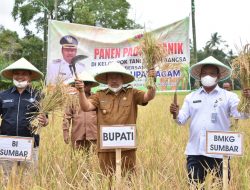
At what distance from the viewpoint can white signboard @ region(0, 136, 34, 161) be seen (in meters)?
3.24

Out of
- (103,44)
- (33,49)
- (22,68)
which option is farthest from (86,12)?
(22,68)

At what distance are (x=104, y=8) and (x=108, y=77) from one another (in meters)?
18.6

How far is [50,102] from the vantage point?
3.41 m

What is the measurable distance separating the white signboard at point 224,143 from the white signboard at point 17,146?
1.27 metres

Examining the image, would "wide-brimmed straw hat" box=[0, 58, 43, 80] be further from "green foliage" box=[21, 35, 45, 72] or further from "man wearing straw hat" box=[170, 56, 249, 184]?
"green foliage" box=[21, 35, 45, 72]

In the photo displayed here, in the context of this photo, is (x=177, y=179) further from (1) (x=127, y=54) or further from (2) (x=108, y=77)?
(1) (x=127, y=54)

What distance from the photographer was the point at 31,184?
299 cm

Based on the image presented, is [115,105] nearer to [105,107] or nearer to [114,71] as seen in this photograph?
[105,107]

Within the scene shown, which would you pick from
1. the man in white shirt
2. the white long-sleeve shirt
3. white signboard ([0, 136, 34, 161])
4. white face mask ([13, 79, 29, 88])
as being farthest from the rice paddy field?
the man in white shirt

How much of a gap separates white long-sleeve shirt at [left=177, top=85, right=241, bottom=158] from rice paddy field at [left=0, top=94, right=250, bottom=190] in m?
0.27

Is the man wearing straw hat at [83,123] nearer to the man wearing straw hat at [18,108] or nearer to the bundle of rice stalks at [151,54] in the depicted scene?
the man wearing straw hat at [18,108]

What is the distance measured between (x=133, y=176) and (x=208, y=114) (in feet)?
2.37

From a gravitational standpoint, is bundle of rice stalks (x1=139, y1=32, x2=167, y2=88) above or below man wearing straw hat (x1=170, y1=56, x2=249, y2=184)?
above

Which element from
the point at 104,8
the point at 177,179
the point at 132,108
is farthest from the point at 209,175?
the point at 104,8
